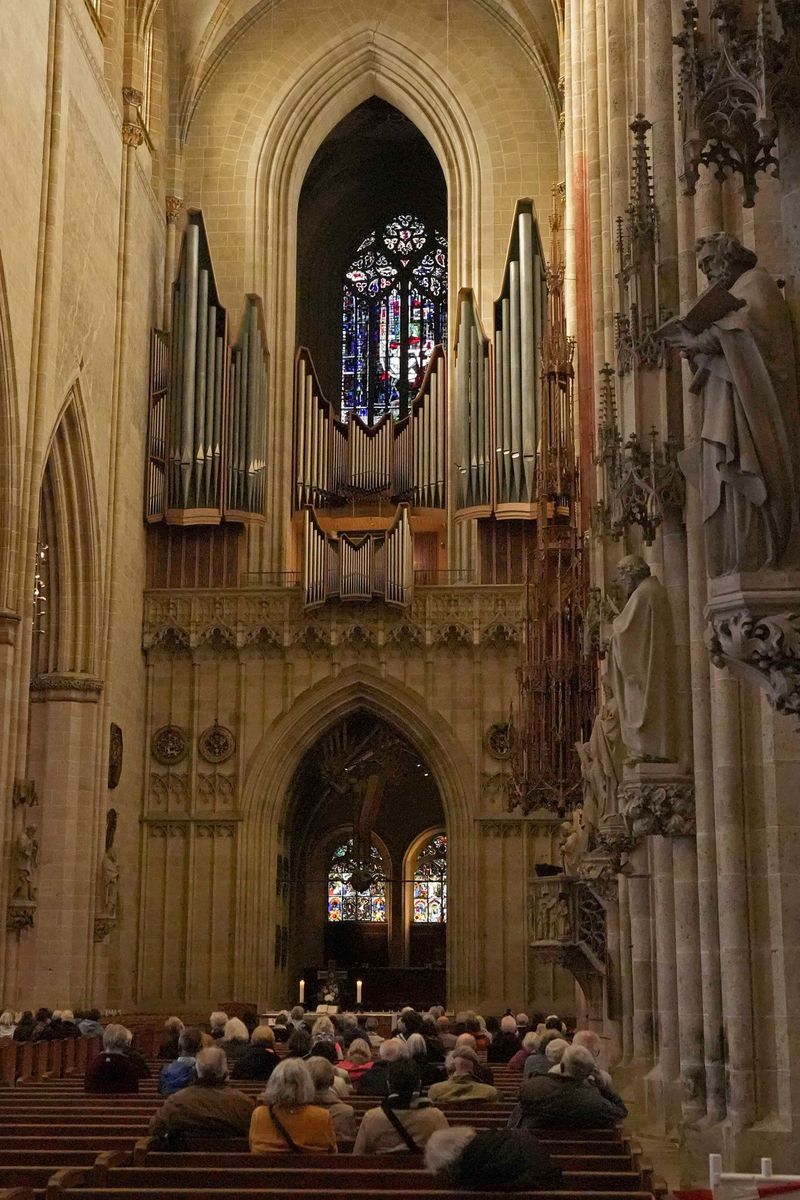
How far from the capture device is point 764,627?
5.32m

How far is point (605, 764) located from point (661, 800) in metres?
4.16

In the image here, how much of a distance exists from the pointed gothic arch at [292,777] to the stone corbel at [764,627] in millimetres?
20759

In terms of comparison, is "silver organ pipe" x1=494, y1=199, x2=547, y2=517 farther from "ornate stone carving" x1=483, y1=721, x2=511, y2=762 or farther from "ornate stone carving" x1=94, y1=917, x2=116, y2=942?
"ornate stone carving" x1=94, y1=917, x2=116, y2=942

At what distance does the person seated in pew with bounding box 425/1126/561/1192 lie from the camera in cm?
536

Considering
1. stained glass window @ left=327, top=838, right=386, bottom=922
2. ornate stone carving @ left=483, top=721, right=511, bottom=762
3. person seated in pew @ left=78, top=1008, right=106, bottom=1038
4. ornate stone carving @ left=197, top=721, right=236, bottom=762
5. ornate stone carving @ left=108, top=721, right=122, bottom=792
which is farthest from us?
stained glass window @ left=327, top=838, right=386, bottom=922

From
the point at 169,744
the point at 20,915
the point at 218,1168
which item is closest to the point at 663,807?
the point at 218,1168

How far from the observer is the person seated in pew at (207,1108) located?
294 inches

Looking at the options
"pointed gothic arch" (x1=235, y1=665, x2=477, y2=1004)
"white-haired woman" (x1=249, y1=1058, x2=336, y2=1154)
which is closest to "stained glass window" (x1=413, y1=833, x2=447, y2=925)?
"pointed gothic arch" (x1=235, y1=665, x2=477, y2=1004)

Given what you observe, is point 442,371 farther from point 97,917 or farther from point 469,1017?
point 469,1017

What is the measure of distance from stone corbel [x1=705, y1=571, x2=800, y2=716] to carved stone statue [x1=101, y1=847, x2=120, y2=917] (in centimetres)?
1946

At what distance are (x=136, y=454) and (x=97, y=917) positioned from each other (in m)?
7.49

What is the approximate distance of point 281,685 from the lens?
2670 centimetres

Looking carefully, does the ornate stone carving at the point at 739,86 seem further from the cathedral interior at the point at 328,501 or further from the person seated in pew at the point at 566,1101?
the cathedral interior at the point at 328,501

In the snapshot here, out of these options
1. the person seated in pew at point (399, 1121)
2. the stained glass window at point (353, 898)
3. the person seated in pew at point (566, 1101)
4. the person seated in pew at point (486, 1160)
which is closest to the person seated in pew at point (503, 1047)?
the person seated in pew at point (566, 1101)
